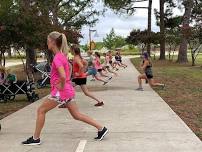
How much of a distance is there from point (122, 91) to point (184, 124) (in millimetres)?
7440

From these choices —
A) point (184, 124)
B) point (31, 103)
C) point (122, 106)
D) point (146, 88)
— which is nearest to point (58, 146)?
point (184, 124)

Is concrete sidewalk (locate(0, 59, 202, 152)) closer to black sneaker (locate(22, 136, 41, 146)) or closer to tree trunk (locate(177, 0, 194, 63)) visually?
black sneaker (locate(22, 136, 41, 146))

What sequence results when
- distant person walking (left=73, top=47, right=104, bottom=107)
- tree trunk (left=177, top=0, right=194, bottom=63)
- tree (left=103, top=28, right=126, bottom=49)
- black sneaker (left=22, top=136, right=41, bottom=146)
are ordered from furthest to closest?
tree (left=103, top=28, right=126, bottom=49) < tree trunk (left=177, top=0, right=194, bottom=63) < distant person walking (left=73, top=47, right=104, bottom=107) < black sneaker (left=22, top=136, right=41, bottom=146)

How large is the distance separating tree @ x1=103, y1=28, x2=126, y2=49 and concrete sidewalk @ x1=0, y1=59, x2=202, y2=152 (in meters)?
106

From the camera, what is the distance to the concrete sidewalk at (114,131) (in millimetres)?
8430

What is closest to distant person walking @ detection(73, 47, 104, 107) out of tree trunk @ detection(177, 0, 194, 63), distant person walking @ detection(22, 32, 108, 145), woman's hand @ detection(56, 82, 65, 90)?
distant person walking @ detection(22, 32, 108, 145)

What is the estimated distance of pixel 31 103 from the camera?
49.3 feet

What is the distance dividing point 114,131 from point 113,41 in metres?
113

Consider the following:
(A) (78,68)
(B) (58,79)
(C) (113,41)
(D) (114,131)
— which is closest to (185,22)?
(A) (78,68)

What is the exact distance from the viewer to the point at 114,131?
9.80 m

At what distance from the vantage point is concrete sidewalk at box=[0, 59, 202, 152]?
27.7 ft

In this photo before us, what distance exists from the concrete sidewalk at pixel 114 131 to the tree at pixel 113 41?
106m

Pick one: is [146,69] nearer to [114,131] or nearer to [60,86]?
[114,131]

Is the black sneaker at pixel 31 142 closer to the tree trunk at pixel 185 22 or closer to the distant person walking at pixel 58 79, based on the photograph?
the distant person walking at pixel 58 79
